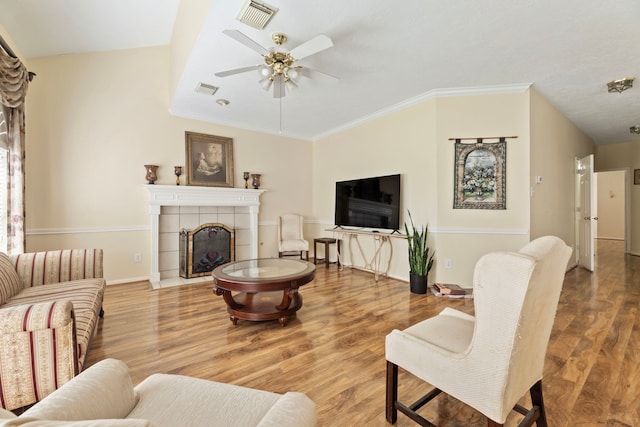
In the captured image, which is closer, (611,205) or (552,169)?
(552,169)

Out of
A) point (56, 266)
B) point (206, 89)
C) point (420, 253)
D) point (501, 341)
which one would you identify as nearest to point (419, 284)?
point (420, 253)

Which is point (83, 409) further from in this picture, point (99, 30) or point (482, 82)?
point (99, 30)

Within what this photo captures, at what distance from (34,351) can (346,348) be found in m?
1.81

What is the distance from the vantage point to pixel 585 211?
4926mm

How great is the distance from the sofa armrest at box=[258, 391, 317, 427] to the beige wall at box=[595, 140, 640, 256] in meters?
8.63

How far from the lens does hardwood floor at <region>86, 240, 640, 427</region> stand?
151cm

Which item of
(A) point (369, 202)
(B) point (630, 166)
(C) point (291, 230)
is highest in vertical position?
(B) point (630, 166)

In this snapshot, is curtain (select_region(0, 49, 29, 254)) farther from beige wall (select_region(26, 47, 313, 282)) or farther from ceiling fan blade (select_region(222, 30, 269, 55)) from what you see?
ceiling fan blade (select_region(222, 30, 269, 55))

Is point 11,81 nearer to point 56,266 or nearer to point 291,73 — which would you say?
point 56,266

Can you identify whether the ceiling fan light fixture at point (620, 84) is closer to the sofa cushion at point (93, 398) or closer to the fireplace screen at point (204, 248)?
the sofa cushion at point (93, 398)

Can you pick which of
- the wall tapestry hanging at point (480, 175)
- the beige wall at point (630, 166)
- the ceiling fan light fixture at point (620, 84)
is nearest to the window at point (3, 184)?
the wall tapestry hanging at point (480, 175)

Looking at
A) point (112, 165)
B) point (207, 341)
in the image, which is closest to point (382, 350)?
point (207, 341)

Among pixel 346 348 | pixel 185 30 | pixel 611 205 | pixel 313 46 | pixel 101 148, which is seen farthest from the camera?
pixel 611 205

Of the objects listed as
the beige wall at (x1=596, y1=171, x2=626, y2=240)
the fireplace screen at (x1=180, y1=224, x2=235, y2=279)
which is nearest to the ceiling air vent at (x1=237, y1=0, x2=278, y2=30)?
the fireplace screen at (x1=180, y1=224, x2=235, y2=279)
